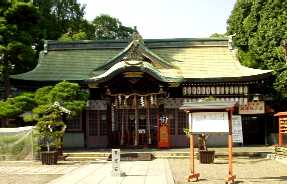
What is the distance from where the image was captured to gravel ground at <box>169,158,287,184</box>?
13.7 metres

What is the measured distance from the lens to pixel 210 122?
549 inches

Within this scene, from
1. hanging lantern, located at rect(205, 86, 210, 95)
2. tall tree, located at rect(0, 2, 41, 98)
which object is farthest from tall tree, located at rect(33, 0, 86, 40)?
hanging lantern, located at rect(205, 86, 210, 95)

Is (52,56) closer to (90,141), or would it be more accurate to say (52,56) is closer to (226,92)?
(90,141)

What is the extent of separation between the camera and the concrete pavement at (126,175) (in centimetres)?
1361

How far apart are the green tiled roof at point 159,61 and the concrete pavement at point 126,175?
8137 millimetres

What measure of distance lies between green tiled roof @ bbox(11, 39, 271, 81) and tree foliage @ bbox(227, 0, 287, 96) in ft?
11.3

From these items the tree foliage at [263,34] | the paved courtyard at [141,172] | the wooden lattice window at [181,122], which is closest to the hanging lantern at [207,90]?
the wooden lattice window at [181,122]

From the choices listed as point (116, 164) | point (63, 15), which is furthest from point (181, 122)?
point (63, 15)

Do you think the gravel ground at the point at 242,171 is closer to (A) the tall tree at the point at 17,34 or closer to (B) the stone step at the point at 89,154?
(B) the stone step at the point at 89,154

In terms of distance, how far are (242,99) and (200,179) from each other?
13949 millimetres

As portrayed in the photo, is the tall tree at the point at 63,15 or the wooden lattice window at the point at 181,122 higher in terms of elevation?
the tall tree at the point at 63,15

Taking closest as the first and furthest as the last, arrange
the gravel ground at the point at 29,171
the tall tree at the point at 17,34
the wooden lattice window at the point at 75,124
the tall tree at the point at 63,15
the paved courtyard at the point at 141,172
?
the paved courtyard at the point at 141,172, the gravel ground at the point at 29,171, the tall tree at the point at 17,34, the wooden lattice window at the point at 75,124, the tall tree at the point at 63,15

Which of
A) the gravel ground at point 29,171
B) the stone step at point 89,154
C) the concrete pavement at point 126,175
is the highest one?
the stone step at point 89,154

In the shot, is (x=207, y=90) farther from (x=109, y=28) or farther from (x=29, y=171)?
(x=109, y=28)
